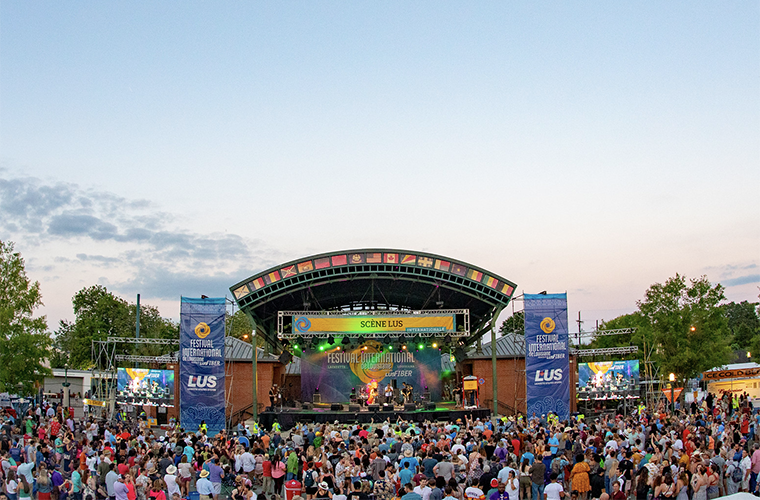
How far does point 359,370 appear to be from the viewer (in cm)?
3600

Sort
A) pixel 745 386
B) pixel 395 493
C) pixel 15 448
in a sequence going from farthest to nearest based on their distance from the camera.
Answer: pixel 745 386 → pixel 15 448 → pixel 395 493

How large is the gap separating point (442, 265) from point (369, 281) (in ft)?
14.3

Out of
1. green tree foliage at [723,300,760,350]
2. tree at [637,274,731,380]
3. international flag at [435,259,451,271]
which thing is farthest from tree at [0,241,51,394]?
green tree foliage at [723,300,760,350]

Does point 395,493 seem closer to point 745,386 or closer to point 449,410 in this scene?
point 449,410

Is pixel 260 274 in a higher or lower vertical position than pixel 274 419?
higher

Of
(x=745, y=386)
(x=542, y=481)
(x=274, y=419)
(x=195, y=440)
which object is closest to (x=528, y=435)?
(x=542, y=481)

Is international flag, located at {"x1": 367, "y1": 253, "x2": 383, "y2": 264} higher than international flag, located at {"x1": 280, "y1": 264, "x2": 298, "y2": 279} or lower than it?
higher

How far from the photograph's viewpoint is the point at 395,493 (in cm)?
1292

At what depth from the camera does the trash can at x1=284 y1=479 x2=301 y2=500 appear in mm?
13789

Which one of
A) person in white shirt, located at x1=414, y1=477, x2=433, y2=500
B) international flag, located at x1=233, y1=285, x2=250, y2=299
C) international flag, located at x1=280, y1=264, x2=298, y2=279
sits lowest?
person in white shirt, located at x1=414, y1=477, x2=433, y2=500

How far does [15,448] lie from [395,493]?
1035 centimetres

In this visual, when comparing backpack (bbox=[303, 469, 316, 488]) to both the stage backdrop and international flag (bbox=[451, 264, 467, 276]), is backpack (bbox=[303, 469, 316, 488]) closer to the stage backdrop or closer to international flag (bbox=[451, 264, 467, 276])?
international flag (bbox=[451, 264, 467, 276])

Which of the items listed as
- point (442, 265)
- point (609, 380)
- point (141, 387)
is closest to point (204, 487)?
point (141, 387)

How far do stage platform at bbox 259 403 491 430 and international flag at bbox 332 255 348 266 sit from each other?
6.66 meters
